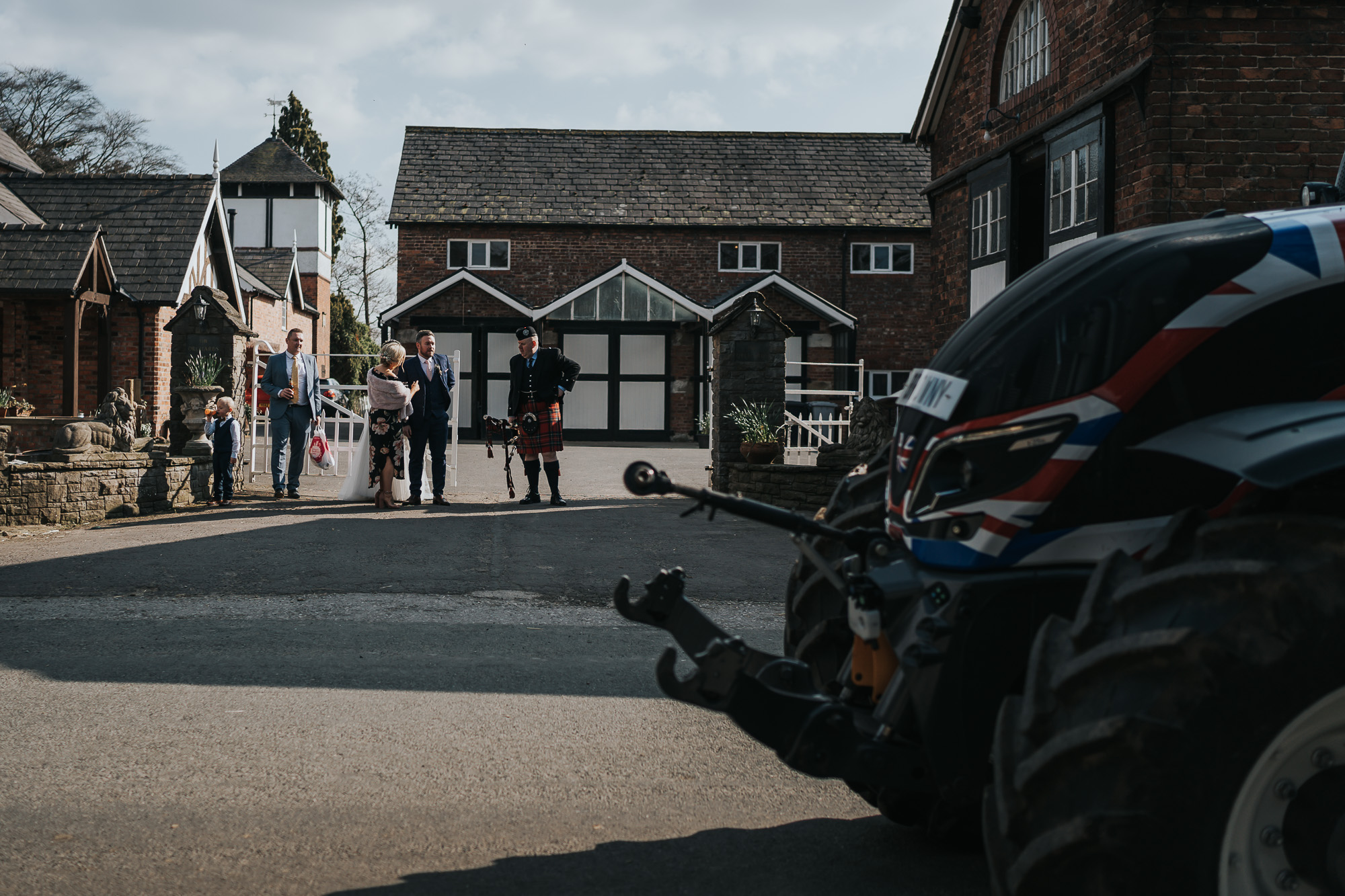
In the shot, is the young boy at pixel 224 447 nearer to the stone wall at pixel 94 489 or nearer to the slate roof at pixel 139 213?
the stone wall at pixel 94 489

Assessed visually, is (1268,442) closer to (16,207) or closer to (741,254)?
(16,207)

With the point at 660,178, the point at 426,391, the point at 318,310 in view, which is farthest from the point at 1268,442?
the point at 318,310

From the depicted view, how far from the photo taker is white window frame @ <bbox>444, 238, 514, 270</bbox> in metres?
34.6

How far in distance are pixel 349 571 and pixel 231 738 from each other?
4.13 m

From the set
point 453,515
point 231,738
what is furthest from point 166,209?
point 231,738

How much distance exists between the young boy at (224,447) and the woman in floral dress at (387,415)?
64.9 inches

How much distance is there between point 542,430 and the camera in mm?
13000

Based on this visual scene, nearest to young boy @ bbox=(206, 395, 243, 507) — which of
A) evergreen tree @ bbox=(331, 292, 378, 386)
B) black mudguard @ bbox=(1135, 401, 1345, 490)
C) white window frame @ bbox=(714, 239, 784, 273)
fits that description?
black mudguard @ bbox=(1135, 401, 1345, 490)

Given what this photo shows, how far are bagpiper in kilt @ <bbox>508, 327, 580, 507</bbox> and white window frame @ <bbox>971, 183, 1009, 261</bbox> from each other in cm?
532

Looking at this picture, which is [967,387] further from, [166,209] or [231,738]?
[166,209]

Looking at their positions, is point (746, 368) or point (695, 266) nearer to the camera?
point (746, 368)

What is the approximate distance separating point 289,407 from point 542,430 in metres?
3.07

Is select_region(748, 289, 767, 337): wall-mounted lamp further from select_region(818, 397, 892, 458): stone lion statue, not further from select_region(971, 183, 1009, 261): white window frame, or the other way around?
select_region(971, 183, 1009, 261): white window frame

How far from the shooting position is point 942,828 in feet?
10.6
